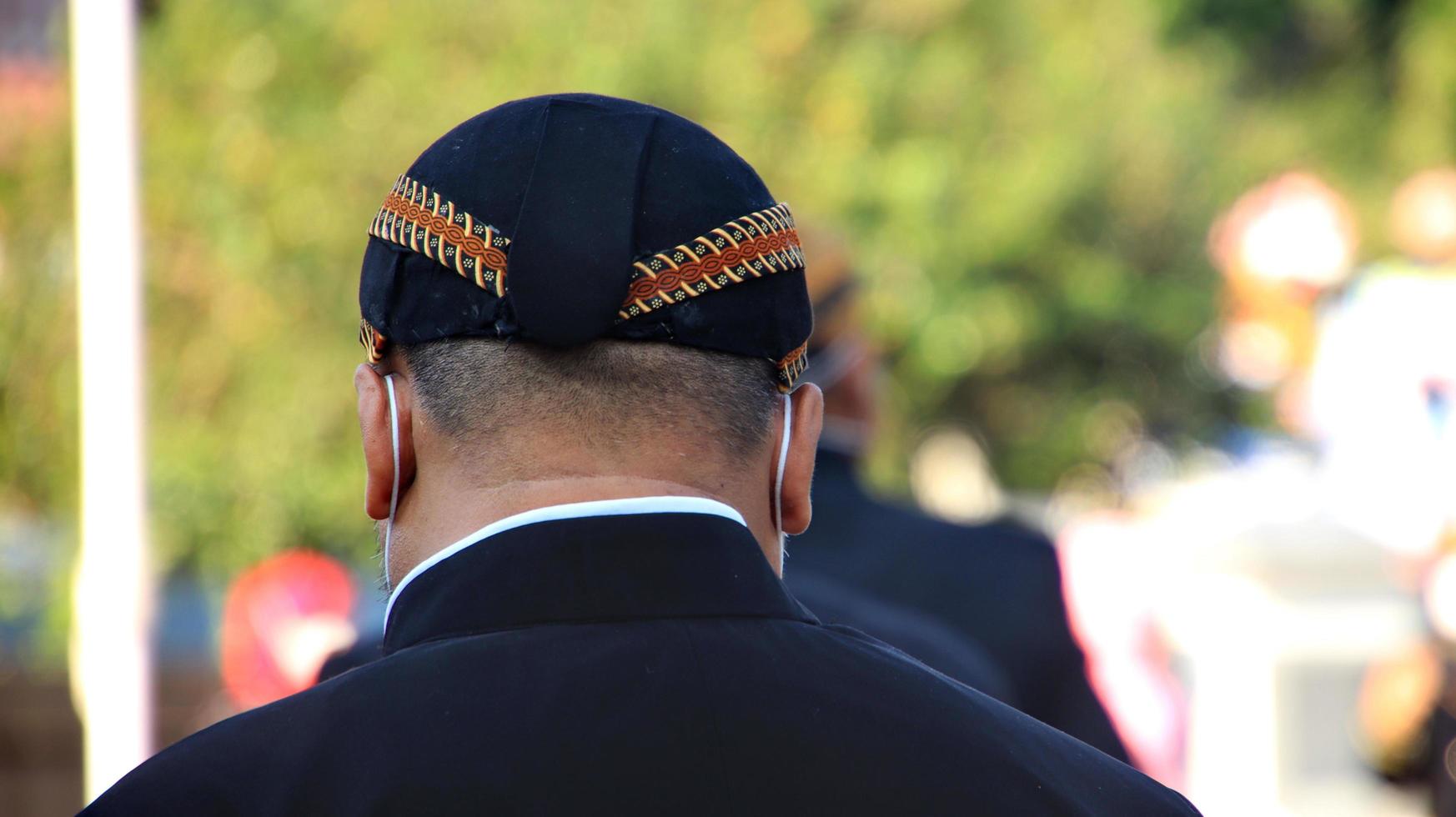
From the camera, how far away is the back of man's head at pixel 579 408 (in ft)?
4.28

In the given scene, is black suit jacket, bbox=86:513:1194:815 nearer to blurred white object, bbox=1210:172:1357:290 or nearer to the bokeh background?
the bokeh background

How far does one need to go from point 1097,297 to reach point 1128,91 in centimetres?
115

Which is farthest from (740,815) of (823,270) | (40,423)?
(40,423)

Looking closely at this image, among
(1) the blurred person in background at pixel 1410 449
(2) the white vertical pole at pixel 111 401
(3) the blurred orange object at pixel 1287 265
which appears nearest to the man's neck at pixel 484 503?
(2) the white vertical pole at pixel 111 401

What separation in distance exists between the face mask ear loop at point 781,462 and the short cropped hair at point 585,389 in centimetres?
9

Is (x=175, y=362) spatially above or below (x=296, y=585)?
above

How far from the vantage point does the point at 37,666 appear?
26.2 feet

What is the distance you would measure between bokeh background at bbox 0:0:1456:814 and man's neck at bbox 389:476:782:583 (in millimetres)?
4129

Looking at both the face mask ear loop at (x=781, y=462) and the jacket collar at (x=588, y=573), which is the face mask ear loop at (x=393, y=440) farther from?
the face mask ear loop at (x=781, y=462)

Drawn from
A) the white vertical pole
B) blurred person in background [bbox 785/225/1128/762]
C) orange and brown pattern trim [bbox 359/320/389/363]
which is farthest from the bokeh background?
orange and brown pattern trim [bbox 359/320/389/363]

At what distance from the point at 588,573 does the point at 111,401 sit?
2200mm

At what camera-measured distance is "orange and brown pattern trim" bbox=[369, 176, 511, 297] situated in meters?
1.31

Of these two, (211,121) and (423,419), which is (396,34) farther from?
(423,419)

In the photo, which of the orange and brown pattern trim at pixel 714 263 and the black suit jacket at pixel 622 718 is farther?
the orange and brown pattern trim at pixel 714 263
